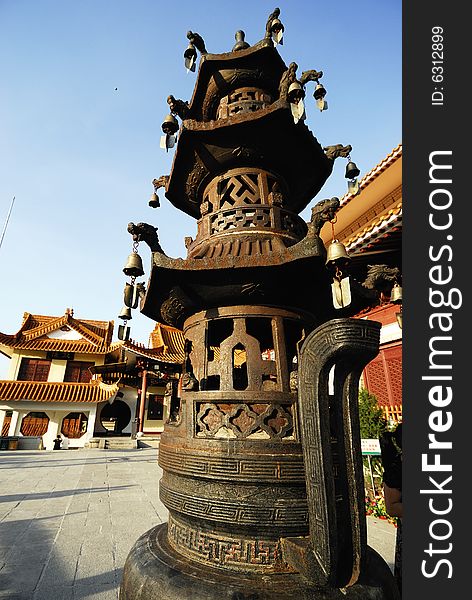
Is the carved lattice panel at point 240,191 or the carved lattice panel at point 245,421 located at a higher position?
the carved lattice panel at point 240,191

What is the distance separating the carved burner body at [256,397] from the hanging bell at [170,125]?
186 millimetres

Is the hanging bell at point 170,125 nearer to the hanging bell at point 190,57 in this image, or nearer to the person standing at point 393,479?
the hanging bell at point 190,57

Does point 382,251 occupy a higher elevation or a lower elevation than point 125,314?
higher

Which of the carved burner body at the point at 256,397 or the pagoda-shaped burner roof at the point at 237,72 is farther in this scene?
the pagoda-shaped burner roof at the point at 237,72

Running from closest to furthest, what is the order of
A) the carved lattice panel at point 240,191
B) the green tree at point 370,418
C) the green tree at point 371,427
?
the carved lattice panel at point 240,191, the green tree at point 371,427, the green tree at point 370,418

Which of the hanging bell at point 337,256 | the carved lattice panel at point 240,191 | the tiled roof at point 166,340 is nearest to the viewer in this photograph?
the hanging bell at point 337,256

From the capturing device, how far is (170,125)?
3.69 meters

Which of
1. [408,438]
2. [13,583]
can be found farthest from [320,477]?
[13,583]

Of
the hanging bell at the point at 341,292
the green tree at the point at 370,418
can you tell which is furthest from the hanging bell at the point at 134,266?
the green tree at the point at 370,418

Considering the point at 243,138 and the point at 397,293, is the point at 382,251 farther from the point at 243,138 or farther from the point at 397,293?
the point at 243,138

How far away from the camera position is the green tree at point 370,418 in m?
8.05

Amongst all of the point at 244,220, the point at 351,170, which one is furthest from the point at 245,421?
the point at 351,170

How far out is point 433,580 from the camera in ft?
5.48

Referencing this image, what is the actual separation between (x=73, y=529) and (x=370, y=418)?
7161 mm
